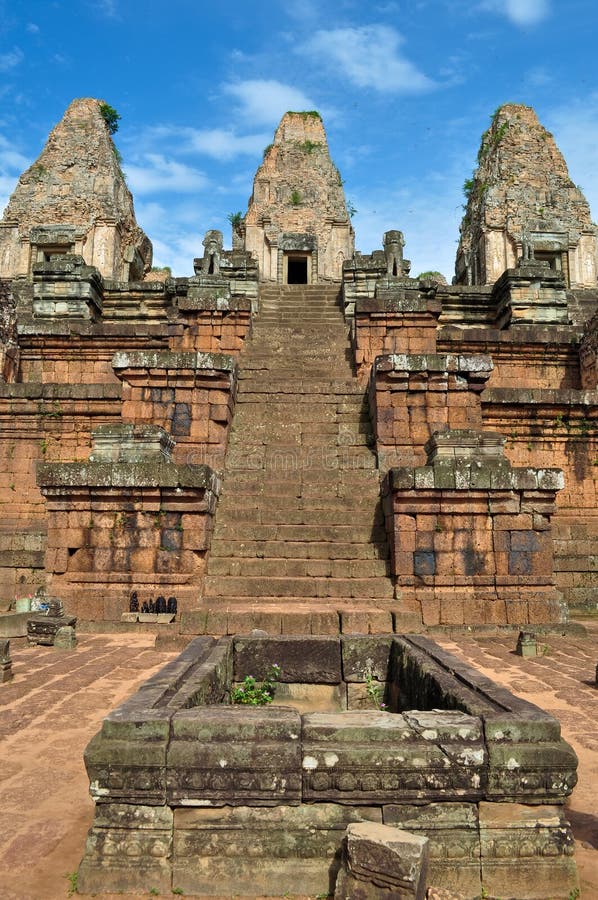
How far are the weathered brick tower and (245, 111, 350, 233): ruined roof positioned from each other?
13.0 m

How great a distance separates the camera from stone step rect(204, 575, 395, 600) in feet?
25.4

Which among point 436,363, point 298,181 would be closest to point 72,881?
point 436,363

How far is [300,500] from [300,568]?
4.34 ft

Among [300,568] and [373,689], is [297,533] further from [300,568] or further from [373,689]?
[373,689]

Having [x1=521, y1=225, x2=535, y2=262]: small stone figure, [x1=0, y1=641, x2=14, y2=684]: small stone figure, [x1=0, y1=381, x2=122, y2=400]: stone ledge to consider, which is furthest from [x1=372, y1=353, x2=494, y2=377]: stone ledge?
[x1=521, y1=225, x2=535, y2=262]: small stone figure

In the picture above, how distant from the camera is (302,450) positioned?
1006 cm

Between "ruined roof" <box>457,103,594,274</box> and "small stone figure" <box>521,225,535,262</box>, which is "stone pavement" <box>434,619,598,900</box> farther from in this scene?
"ruined roof" <box>457,103,594,274</box>

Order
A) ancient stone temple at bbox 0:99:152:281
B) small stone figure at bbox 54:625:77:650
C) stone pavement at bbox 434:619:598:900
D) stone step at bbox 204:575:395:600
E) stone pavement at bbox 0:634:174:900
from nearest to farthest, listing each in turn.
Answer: stone pavement at bbox 0:634:174:900, stone pavement at bbox 434:619:598:900, small stone figure at bbox 54:625:77:650, stone step at bbox 204:575:395:600, ancient stone temple at bbox 0:99:152:281

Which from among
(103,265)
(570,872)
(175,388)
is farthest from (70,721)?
(103,265)

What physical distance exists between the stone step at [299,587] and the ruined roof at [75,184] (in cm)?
2203

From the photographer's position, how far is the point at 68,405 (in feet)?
36.9

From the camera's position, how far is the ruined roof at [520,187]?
1063 inches

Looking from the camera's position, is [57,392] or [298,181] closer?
[57,392]

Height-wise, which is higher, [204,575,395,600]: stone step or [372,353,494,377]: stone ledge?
[372,353,494,377]: stone ledge
